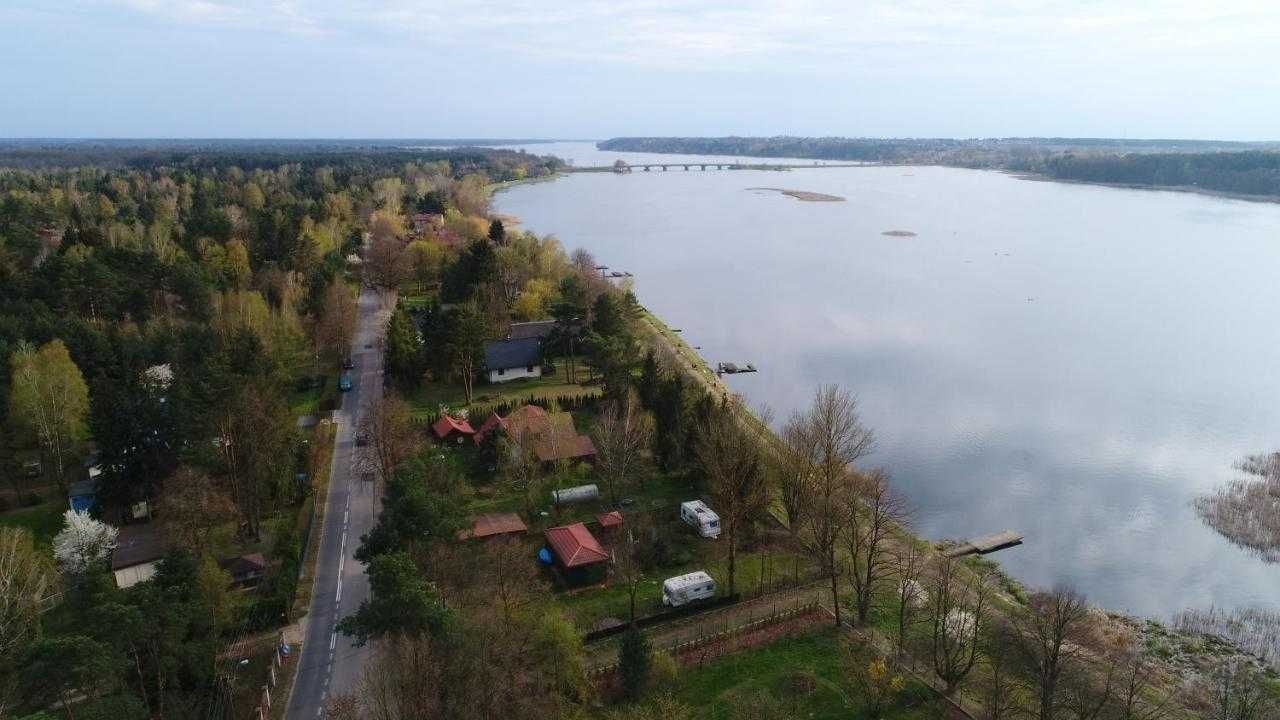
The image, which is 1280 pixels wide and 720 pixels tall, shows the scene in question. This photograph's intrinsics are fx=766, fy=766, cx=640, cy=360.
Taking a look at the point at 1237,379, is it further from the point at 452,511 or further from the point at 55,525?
the point at 55,525

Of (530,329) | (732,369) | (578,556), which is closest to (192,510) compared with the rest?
(578,556)

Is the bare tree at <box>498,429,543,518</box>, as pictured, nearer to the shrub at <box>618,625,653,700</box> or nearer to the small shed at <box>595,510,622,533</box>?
the small shed at <box>595,510,622,533</box>

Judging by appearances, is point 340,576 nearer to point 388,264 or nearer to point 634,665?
point 634,665

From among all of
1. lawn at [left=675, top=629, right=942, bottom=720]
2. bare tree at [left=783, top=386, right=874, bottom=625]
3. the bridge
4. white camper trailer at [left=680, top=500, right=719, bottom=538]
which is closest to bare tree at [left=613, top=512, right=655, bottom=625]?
white camper trailer at [left=680, top=500, right=719, bottom=538]

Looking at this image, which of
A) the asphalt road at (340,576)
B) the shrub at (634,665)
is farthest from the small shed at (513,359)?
the shrub at (634,665)

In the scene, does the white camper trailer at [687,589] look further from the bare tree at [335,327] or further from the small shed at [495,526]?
the bare tree at [335,327]

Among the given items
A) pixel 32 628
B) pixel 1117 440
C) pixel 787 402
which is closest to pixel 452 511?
pixel 32 628
